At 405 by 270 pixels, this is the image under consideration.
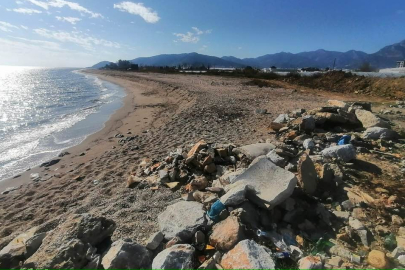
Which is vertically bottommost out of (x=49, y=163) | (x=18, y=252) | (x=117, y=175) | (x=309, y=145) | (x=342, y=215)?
(x=49, y=163)

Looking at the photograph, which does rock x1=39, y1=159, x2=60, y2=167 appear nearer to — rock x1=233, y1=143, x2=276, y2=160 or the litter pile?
the litter pile

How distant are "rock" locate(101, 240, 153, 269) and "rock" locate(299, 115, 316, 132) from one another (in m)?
6.09

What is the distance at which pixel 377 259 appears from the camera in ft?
8.23

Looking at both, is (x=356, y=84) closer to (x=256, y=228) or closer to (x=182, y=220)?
(x=256, y=228)

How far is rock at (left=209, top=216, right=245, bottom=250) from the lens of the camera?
2.71 m

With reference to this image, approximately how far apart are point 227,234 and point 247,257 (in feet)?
1.40

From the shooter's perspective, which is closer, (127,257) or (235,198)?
(127,257)

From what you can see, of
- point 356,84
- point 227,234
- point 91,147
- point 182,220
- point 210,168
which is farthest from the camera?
point 356,84

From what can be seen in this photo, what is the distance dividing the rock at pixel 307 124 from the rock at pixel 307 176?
3471mm

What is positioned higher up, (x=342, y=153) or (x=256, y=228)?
(x=342, y=153)

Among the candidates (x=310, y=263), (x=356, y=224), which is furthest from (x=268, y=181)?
(x=310, y=263)

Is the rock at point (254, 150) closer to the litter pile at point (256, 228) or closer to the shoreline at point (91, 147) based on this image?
the litter pile at point (256, 228)

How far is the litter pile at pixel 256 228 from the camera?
8.27 ft

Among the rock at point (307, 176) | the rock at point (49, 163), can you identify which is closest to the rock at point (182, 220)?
the rock at point (307, 176)
